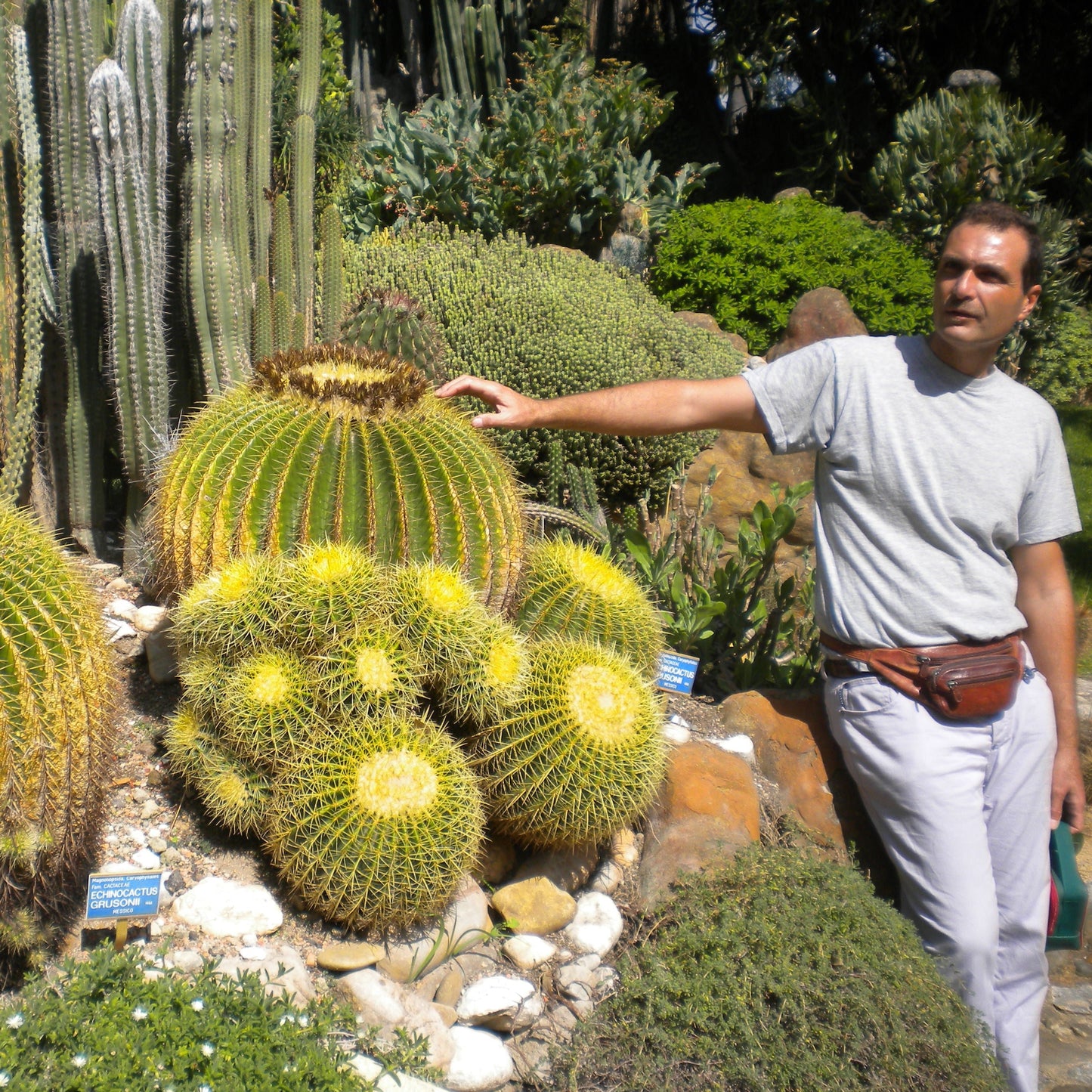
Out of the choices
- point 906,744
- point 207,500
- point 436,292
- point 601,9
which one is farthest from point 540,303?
point 601,9

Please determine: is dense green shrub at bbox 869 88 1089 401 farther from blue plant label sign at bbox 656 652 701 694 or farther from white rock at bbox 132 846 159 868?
white rock at bbox 132 846 159 868

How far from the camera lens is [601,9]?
12.9m

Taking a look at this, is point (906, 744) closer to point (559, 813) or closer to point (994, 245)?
point (559, 813)

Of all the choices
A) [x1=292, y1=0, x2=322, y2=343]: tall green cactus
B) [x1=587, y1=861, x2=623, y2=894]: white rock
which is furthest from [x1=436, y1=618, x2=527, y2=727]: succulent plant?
[x1=292, y1=0, x2=322, y2=343]: tall green cactus

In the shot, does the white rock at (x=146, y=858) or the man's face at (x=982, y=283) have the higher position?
the man's face at (x=982, y=283)

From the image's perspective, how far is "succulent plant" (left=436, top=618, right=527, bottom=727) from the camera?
7.79 feet

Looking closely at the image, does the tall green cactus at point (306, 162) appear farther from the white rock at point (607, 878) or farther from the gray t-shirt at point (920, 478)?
the white rock at point (607, 878)

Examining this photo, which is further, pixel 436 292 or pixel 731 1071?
pixel 436 292

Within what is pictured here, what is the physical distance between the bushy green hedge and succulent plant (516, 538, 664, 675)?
2.00 meters

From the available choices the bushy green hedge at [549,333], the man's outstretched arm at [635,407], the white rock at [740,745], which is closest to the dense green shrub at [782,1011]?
the white rock at [740,745]

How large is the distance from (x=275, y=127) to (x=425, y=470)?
682 centimetres

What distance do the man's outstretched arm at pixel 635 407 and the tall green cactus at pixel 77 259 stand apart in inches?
72.0

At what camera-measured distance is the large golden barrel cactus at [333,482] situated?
8.56ft

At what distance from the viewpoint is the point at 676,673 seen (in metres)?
3.09
